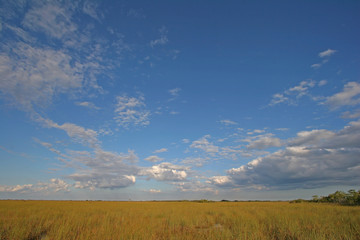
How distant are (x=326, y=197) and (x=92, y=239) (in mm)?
49801

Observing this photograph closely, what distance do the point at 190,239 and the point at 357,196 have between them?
3920 centimetres

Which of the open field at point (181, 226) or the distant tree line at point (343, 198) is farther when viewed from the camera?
the distant tree line at point (343, 198)

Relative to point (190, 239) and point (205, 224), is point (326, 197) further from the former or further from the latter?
point (190, 239)

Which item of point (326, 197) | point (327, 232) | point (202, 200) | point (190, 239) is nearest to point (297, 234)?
point (327, 232)

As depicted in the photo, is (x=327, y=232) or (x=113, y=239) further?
(x=327, y=232)

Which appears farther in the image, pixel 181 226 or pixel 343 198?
pixel 343 198

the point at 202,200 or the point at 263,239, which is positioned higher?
the point at 263,239

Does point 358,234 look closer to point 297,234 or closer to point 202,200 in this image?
point 297,234

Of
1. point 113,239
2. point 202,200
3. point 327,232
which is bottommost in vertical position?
point 202,200

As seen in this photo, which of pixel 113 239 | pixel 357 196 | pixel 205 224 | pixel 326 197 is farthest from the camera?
pixel 326 197

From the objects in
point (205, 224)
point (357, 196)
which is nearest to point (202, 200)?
point (357, 196)

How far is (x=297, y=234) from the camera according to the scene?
28.7 feet

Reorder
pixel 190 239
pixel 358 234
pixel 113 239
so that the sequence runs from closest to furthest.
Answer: pixel 113 239
pixel 190 239
pixel 358 234

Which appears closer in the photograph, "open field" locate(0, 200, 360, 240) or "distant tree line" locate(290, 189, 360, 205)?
"open field" locate(0, 200, 360, 240)
